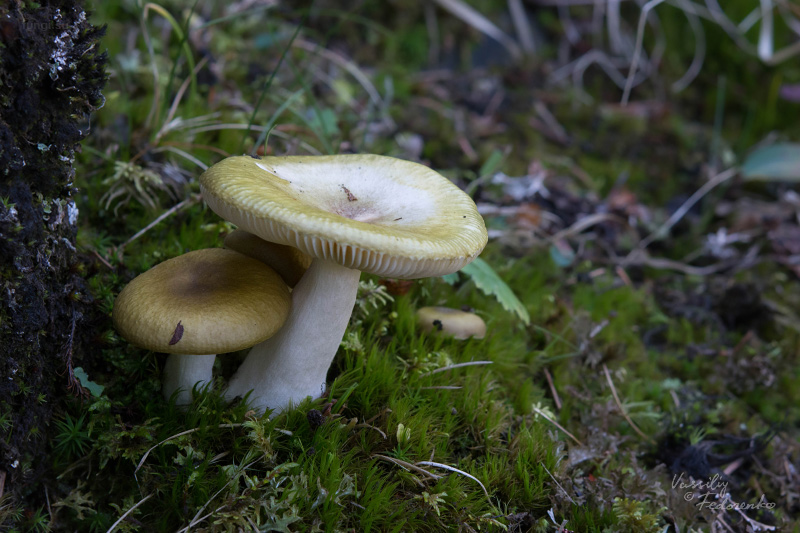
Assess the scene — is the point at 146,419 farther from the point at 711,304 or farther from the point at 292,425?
the point at 711,304

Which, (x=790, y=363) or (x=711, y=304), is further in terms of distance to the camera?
(x=711, y=304)

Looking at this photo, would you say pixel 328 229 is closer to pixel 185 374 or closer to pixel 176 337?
pixel 176 337

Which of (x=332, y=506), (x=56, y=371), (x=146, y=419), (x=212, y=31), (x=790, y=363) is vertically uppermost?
(x=212, y=31)

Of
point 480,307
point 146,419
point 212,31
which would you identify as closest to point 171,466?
point 146,419

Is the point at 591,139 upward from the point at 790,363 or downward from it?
upward

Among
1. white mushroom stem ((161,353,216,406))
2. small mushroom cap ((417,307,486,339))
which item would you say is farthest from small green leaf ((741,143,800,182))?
white mushroom stem ((161,353,216,406))

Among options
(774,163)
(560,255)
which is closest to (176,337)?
(560,255)
